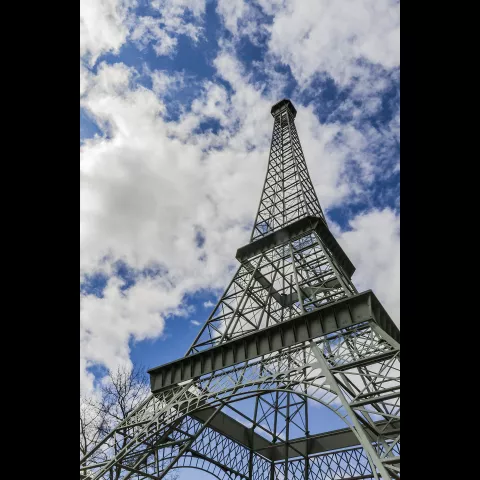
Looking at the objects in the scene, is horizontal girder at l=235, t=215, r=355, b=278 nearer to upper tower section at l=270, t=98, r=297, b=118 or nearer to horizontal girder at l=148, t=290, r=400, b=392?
horizontal girder at l=148, t=290, r=400, b=392

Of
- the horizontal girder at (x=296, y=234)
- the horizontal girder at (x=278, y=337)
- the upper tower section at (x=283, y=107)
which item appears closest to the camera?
the horizontal girder at (x=278, y=337)

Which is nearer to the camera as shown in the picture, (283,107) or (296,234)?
(296,234)

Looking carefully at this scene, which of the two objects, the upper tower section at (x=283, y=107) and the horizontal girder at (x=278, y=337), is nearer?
the horizontal girder at (x=278, y=337)

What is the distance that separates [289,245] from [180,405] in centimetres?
1223

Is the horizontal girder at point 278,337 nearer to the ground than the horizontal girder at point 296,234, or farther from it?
nearer to the ground

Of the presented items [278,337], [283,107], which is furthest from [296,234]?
[283,107]

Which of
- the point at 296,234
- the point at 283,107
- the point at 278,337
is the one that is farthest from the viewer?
the point at 283,107

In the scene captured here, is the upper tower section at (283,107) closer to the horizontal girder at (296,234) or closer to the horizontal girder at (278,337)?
the horizontal girder at (296,234)

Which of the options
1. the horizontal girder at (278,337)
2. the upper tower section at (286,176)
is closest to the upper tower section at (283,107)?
the upper tower section at (286,176)

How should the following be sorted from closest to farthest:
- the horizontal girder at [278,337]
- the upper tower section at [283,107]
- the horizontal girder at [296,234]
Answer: the horizontal girder at [278,337]
the horizontal girder at [296,234]
the upper tower section at [283,107]

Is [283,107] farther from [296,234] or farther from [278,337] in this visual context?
[278,337]

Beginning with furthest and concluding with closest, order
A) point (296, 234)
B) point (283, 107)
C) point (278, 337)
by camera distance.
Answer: point (283, 107), point (296, 234), point (278, 337)
